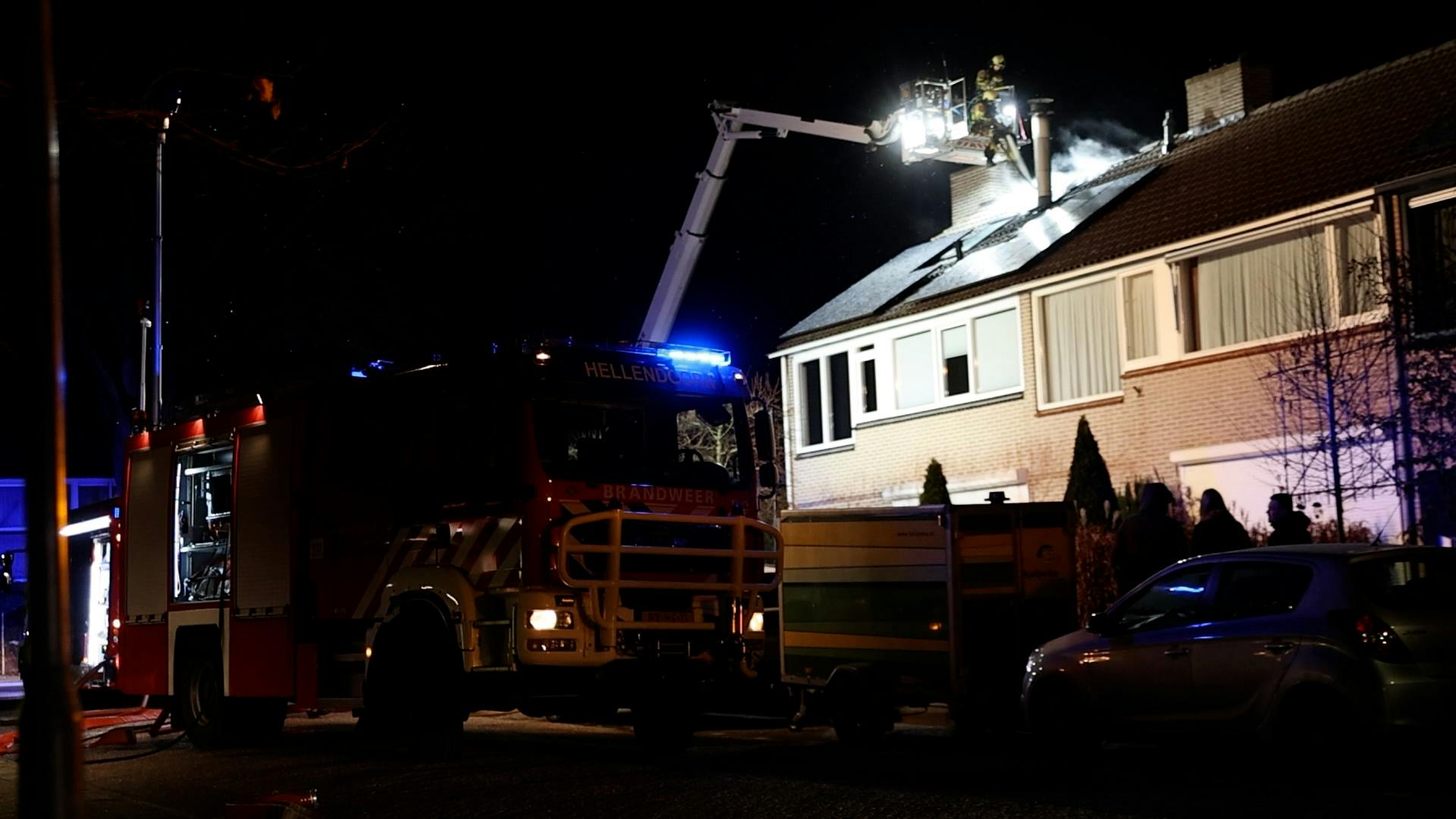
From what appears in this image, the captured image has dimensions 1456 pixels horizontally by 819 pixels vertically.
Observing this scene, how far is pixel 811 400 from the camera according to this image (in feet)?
101

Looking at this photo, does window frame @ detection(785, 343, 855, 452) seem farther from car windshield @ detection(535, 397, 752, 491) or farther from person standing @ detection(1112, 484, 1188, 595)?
car windshield @ detection(535, 397, 752, 491)

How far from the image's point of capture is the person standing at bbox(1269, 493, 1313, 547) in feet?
44.8

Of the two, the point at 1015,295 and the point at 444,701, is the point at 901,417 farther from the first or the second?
the point at 444,701

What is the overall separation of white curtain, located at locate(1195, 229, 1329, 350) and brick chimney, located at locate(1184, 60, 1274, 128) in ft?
17.8

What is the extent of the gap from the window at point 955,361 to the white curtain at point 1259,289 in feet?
16.4

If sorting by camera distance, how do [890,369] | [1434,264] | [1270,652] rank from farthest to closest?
[890,369] < [1434,264] < [1270,652]

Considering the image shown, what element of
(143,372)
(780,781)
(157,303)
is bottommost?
(780,781)

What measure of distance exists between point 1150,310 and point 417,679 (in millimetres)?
13834

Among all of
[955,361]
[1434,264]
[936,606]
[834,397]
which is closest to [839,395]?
[834,397]

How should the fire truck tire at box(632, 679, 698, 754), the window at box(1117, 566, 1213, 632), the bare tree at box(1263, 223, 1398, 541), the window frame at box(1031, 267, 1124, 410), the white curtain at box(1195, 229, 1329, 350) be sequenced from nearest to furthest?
the window at box(1117, 566, 1213, 632) → the fire truck tire at box(632, 679, 698, 754) → the bare tree at box(1263, 223, 1398, 541) → the white curtain at box(1195, 229, 1329, 350) → the window frame at box(1031, 267, 1124, 410)

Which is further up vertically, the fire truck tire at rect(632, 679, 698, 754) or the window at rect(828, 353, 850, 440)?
the window at rect(828, 353, 850, 440)

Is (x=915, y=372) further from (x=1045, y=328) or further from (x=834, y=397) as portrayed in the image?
(x=1045, y=328)

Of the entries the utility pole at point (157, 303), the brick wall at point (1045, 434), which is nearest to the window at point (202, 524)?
the utility pole at point (157, 303)

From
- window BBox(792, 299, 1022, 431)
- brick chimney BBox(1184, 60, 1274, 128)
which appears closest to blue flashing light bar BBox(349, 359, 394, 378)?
window BBox(792, 299, 1022, 431)
